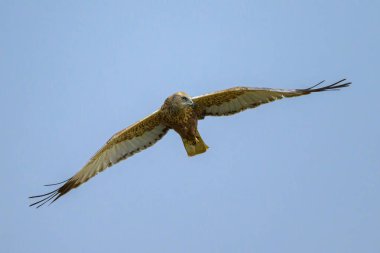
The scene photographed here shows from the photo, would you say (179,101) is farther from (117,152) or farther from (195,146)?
(117,152)

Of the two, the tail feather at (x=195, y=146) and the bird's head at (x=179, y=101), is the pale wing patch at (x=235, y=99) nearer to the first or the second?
the bird's head at (x=179, y=101)

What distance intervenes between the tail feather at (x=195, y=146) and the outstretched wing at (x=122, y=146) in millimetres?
1005

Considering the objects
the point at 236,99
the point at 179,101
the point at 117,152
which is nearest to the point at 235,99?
the point at 236,99

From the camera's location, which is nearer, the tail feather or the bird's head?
the bird's head

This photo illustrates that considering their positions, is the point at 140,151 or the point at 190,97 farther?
the point at 140,151

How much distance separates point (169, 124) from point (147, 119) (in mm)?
589

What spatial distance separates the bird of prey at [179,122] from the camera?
13492 mm

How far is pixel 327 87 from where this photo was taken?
42.9 ft

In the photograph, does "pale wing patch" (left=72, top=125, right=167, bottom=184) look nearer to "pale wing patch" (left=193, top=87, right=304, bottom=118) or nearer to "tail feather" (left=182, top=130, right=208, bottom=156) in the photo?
"tail feather" (left=182, top=130, right=208, bottom=156)

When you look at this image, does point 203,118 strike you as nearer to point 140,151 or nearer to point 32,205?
point 140,151

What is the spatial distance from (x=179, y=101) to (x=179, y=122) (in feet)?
1.71

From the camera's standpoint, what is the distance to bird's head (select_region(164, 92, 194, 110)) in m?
13.4

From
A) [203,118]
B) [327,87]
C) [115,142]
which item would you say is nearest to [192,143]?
[203,118]

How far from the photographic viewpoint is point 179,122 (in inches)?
535
